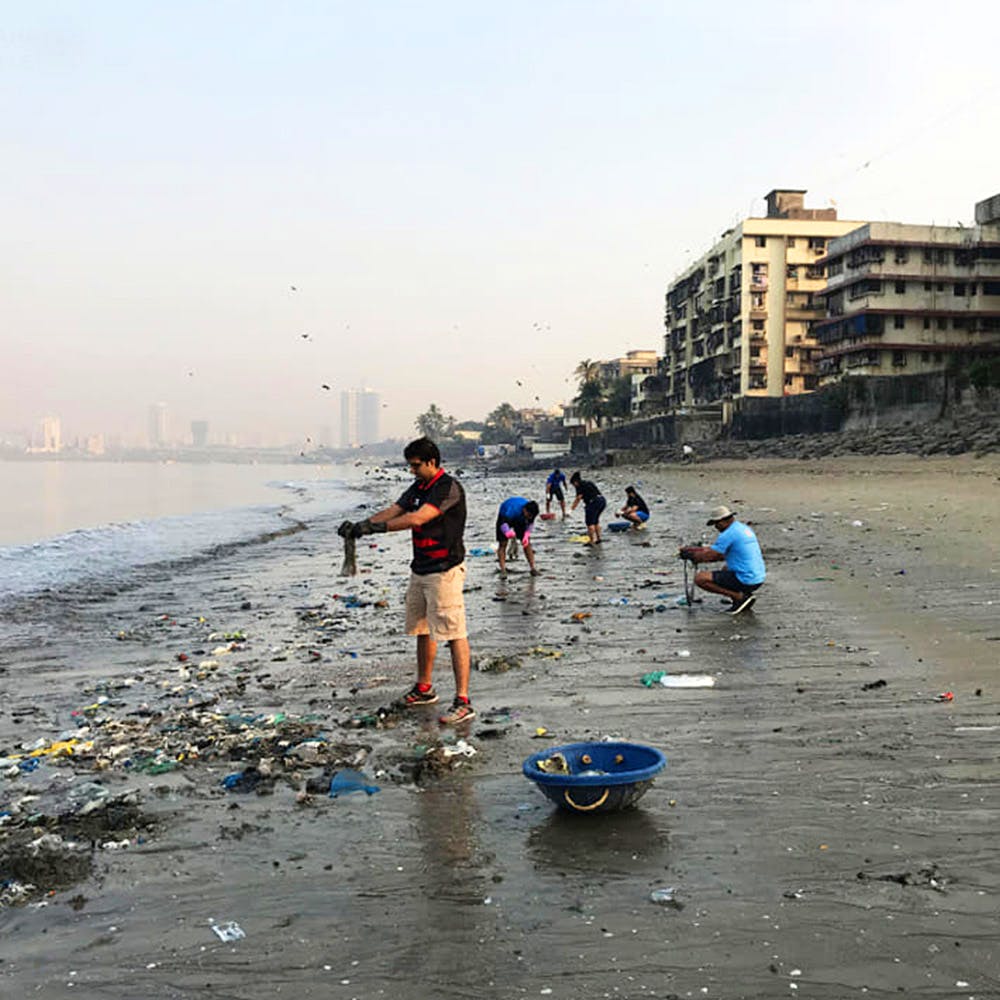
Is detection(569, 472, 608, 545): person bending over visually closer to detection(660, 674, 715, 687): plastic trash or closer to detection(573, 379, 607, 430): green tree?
detection(660, 674, 715, 687): plastic trash

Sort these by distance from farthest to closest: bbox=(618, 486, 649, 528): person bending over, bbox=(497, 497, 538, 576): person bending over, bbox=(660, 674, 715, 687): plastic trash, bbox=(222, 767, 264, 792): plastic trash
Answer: bbox=(618, 486, 649, 528): person bending over → bbox=(497, 497, 538, 576): person bending over → bbox=(660, 674, 715, 687): plastic trash → bbox=(222, 767, 264, 792): plastic trash

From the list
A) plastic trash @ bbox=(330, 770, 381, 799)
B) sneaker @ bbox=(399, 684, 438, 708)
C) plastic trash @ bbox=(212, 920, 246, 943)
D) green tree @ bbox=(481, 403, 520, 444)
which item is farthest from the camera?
green tree @ bbox=(481, 403, 520, 444)

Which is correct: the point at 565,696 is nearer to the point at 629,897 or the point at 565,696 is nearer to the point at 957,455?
the point at 629,897

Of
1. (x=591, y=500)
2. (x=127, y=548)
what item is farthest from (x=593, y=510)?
(x=127, y=548)

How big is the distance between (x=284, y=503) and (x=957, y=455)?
31309 millimetres

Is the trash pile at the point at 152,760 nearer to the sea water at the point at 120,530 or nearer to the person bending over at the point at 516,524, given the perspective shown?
the person bending over at the point at 516,524

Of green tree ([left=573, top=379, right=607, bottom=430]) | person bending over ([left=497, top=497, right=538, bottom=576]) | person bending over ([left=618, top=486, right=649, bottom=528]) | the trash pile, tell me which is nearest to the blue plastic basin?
the trash pile

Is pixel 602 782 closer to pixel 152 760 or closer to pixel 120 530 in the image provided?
pixel 152 760

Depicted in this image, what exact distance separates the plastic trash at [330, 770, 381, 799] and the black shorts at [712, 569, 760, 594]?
5.77 meters

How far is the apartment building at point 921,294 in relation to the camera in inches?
2218

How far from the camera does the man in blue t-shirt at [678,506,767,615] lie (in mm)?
9695

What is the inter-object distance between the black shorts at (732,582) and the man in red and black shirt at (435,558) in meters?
4.18

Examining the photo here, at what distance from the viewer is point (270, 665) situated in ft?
28.2

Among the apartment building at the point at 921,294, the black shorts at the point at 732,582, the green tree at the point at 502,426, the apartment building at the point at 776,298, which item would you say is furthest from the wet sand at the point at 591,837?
the green tree at the point at 502,426
